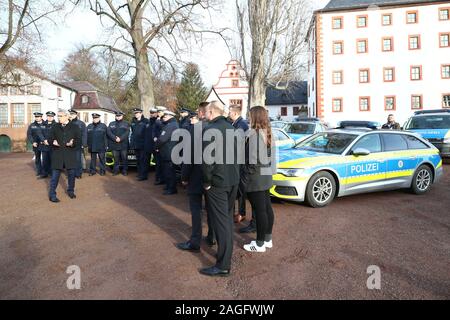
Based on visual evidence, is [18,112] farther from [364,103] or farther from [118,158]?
[364,103]

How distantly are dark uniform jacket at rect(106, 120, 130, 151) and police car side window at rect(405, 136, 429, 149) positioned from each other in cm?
750

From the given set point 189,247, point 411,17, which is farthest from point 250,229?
point 411,17

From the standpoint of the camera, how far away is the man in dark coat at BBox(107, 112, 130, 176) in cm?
1079

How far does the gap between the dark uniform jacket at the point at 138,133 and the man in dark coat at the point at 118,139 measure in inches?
10.7

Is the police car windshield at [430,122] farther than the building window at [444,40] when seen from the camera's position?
No

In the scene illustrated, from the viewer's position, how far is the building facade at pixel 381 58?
128ft

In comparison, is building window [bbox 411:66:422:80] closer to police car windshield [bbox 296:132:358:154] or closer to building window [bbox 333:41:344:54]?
building window [bbox 333:41:344:54]

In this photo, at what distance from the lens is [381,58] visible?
132 feet

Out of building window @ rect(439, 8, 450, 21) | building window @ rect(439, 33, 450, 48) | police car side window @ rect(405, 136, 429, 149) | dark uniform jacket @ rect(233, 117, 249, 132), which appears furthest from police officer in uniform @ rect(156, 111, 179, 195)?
building window @ rect(439, 8, 450, 21)

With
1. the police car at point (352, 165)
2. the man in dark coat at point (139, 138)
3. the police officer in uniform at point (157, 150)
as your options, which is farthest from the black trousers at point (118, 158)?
the police car at point (352, 165)

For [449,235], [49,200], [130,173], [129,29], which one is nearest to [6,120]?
[129,29]

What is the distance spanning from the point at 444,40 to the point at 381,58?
6.44 metres

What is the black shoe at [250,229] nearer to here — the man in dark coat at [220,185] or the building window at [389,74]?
the man in dark coat at [220,185]

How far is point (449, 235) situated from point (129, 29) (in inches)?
696
